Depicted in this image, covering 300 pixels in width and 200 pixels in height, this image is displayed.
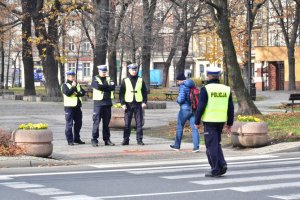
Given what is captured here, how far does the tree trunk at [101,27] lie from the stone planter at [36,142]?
27222 mm

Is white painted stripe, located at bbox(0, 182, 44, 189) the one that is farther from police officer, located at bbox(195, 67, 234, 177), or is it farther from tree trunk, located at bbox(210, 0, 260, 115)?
tree trunk, located at bbox(210, 0, 260, 115)

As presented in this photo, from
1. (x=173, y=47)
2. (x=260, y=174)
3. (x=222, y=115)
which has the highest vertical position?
(x=173, y=47)

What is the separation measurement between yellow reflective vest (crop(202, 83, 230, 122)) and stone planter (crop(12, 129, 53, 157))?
468 centimetres

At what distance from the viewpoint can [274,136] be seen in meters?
20.7

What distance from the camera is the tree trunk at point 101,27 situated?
4388cm

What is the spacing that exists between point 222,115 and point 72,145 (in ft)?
23.9

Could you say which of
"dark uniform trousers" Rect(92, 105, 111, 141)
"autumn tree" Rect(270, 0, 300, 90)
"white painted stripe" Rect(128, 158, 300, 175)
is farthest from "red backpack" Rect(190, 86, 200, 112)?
"autumn tree" Rect(270, 0, 300, 90)

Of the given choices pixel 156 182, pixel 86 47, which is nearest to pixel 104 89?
pixel 156 182

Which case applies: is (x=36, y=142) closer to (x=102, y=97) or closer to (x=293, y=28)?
Result: (x=102, y=97)

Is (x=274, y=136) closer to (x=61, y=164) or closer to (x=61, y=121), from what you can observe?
(x=61, y=164)

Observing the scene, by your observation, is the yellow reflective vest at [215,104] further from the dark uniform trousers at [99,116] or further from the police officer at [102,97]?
the dark uniform trousers at [99,116]

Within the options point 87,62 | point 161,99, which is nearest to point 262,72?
point 161,99

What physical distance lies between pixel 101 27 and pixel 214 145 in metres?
32.4

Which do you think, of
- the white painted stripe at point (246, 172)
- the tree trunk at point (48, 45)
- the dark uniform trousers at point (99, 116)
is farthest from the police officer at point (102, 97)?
the tree trunk at point (48, 45)
